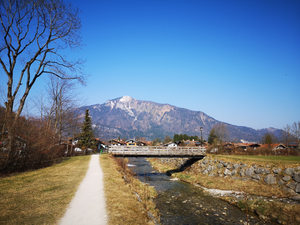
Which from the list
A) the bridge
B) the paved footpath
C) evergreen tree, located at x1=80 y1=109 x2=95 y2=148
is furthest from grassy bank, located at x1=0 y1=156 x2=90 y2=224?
evergreen tree, located at x1=80 y1=109 x2=95 y2=148

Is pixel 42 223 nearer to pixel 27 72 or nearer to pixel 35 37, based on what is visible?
pixel 27 72

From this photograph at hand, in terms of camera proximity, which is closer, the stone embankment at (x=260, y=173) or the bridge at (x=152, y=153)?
the stone embankment at (x=260, y=173)

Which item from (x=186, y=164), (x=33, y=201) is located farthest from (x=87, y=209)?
(x=186, y=164)

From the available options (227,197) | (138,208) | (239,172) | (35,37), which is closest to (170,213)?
(138,208)

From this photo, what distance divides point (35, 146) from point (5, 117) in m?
3.88

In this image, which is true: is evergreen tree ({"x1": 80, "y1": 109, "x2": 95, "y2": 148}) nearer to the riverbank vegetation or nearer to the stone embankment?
the stone embankment

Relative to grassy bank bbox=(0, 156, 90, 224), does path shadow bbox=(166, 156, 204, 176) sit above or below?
below

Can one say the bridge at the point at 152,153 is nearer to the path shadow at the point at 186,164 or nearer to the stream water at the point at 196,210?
the path shadow at the point at 186,164

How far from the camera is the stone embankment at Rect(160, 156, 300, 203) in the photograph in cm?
1404

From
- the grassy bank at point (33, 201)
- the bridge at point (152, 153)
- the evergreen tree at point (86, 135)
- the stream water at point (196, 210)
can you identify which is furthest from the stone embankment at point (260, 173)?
the evergreen tree at point (86, 135)

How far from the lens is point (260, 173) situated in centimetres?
1711

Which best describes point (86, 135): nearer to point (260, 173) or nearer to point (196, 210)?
point (196, 210)

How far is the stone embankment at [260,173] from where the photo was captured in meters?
14.0

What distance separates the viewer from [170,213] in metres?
11.8
